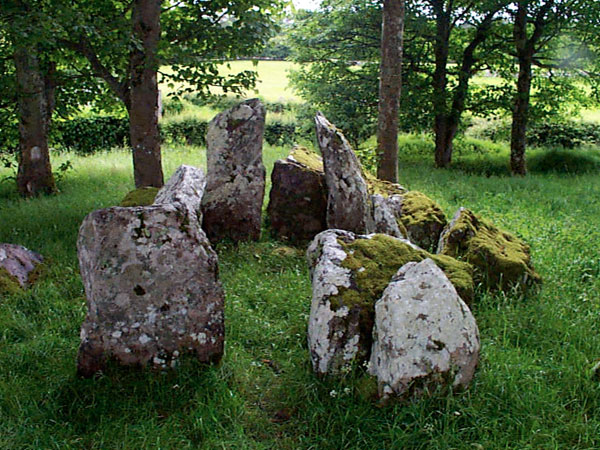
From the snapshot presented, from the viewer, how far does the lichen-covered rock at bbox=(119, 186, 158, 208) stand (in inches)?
313

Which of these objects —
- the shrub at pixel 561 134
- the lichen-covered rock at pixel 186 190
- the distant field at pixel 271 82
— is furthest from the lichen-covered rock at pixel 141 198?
the distant field at pixel 271 82

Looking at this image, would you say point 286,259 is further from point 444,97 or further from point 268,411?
point 444,97

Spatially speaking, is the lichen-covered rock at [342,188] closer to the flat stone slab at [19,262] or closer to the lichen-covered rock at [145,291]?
the lichen-covered rock at [145,291]

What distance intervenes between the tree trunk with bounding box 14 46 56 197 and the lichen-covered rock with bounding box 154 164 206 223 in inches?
173

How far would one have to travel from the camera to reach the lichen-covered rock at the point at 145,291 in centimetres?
441

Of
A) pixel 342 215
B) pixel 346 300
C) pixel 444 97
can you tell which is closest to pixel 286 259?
pixel 342 215

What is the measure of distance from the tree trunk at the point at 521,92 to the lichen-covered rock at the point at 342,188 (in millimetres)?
10329

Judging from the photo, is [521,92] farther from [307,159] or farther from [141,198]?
[141,198]

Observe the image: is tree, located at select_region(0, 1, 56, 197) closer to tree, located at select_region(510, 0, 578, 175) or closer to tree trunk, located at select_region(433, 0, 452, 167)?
tree trunk, located at select_region(433, 0, 452, 167)

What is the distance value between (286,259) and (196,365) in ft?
10.3

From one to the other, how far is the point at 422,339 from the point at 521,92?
14.0m

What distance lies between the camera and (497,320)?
5.43m

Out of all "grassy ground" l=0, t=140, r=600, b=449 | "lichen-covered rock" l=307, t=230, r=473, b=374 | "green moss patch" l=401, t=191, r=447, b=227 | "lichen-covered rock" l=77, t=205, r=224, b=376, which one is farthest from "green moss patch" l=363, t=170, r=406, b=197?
"lichen-covered rock" l=77, t=205, r=224, b=376

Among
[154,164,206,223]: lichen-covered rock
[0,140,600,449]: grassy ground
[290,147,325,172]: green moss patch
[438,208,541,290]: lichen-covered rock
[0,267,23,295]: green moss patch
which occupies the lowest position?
[0,140,600,449]: grassy ground
